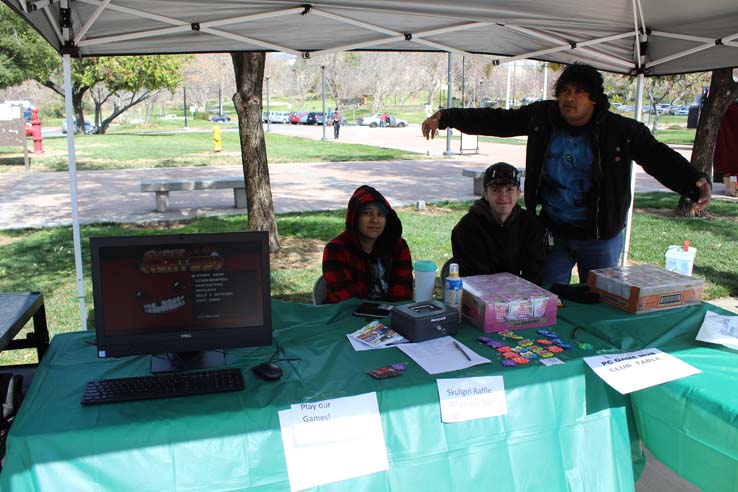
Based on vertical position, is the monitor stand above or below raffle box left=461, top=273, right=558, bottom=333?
below

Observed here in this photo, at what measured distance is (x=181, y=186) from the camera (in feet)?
31.0

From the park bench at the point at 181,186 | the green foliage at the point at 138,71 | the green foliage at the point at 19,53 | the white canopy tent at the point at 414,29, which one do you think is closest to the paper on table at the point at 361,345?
the white canopy tent at the point at 414,29

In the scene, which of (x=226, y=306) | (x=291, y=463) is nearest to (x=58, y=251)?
(x=226, y=306)

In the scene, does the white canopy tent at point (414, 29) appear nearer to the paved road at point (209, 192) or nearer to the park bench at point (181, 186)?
the paved road at point (209, 192)

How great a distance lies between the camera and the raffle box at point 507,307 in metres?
2.42

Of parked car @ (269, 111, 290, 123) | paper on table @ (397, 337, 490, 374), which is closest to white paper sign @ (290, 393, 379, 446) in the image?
paper on table @ (397, 337, 490, 374)

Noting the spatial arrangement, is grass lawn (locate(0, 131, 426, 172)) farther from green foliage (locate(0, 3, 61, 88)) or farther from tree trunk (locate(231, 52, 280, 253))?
tree trunk (locate(231, 52, 280, 253))

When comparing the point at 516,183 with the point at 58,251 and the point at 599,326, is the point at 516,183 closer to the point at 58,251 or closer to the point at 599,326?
the point at 599,326

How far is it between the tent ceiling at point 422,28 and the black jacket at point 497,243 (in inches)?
50.9

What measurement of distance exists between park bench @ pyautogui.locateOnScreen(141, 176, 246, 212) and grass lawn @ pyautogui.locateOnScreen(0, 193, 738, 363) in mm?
1018

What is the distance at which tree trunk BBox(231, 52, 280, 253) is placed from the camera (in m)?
6.08

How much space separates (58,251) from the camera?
270 inches

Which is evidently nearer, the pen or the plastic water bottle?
the pen

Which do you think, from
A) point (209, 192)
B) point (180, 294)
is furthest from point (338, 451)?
point (209, 192)
